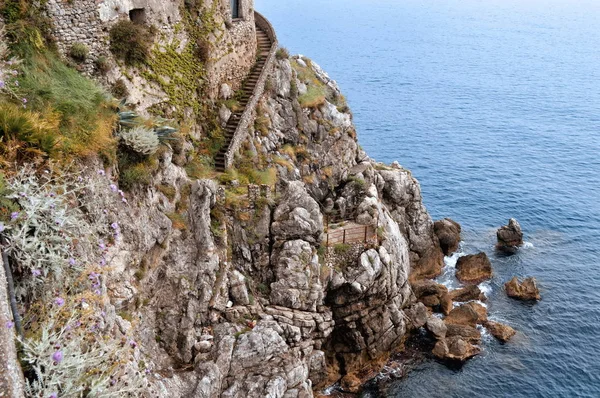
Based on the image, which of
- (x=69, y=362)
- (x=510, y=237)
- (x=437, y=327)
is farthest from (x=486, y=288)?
(x=69, y=362)

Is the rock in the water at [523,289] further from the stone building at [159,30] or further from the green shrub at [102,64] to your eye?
the green shrub at [102,64]

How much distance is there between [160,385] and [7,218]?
9370 millimetres

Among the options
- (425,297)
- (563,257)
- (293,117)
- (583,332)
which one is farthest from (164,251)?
(563,257)

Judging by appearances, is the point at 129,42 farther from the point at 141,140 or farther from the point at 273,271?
the point at 273,271

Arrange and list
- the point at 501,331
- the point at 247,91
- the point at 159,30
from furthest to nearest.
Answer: the point at 501,331 < the point at 247,91 < the point at 159,30

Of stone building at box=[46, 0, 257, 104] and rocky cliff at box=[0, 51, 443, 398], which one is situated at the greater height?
stone building at box=[46, 0, 257, 104]

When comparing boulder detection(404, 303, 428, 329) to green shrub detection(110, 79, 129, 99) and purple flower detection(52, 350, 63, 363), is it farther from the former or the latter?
purple flower detection(52, 350, 63, 363)

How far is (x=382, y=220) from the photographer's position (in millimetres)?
37875

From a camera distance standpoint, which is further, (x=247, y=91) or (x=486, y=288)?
(x=486, y=288)

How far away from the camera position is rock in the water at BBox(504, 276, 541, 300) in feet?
145

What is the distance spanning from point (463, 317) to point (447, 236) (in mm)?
10967

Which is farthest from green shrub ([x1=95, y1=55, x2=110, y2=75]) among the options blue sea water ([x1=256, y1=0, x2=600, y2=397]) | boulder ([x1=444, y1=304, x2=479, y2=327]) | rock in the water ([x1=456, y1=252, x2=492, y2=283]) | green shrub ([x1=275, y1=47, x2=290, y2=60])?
rock in the water ([x1=456, y1=252, x2=492, y2=283])

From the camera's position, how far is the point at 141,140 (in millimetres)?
23141

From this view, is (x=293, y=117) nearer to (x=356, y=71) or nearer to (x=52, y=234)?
(x=52, y=234)
